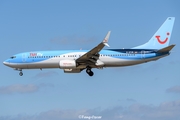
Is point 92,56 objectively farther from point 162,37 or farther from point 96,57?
point 162,37

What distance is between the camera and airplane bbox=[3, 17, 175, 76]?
73.9m

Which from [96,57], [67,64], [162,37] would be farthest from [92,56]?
[162,37]

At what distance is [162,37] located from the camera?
78.4m

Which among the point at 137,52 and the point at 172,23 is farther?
the point at 172,23

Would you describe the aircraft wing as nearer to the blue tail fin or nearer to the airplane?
the airplane

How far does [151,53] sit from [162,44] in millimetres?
4497

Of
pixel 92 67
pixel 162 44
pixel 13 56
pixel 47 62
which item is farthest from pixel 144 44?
pixel 13 56

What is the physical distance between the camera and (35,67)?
77.0 metres

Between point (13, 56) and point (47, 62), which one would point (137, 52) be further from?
point (13, 56)

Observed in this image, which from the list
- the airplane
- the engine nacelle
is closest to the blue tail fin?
the airplane

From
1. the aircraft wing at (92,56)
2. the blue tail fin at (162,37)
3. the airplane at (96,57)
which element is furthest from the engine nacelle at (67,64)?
the blue tail fin at (162,37)

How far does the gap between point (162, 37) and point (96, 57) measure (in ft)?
36.6

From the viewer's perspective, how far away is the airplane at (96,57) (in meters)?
73.9

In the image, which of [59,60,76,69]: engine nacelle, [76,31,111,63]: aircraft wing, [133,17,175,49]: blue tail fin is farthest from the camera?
[133,17,175,49]: blue tail fin
